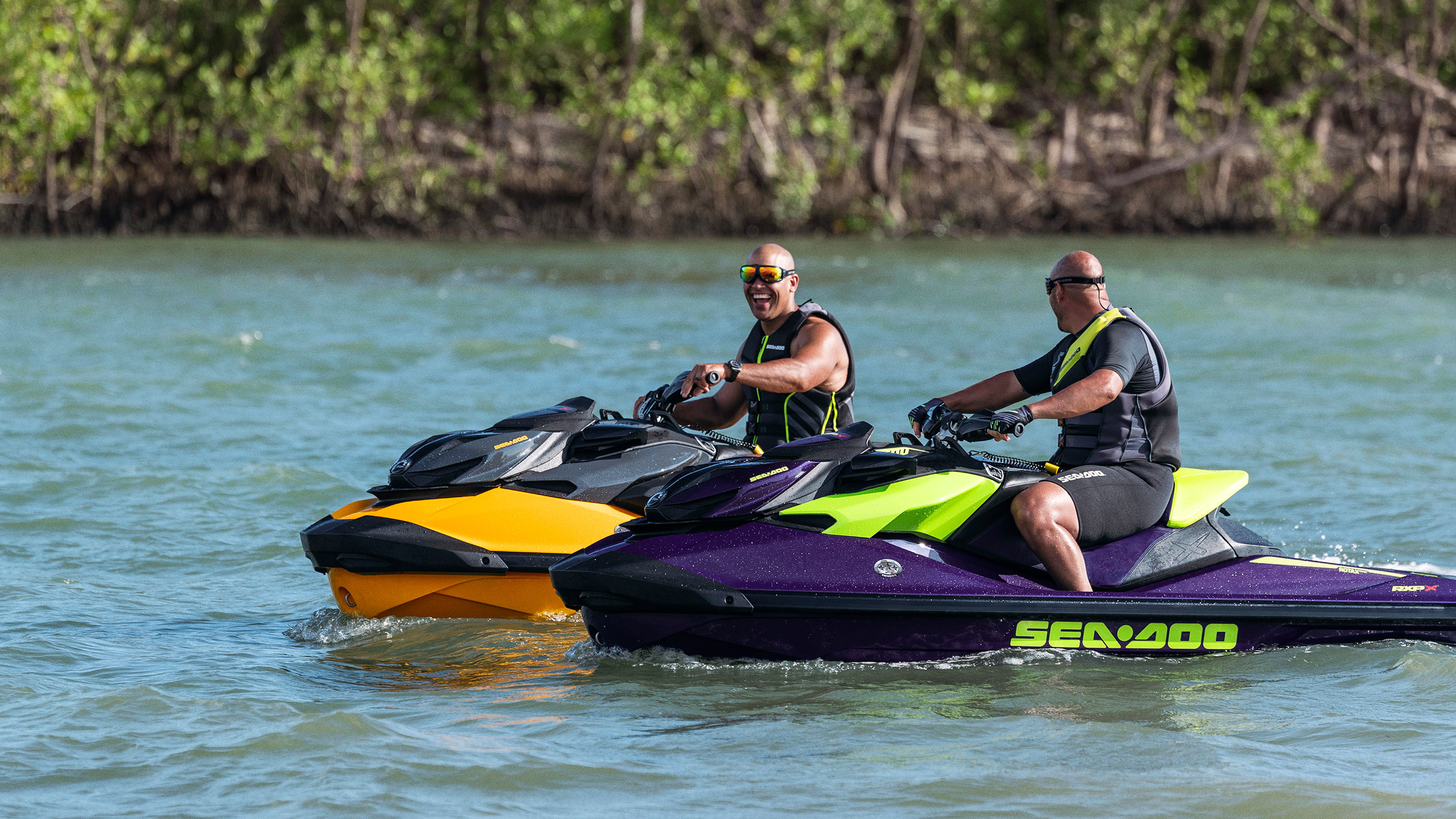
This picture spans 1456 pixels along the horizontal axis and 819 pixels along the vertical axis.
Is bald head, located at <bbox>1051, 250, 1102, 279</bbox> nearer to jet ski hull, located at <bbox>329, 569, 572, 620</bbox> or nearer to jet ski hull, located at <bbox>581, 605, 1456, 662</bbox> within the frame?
jet ski hull, located at <bbox>581, 605, 1456, 662</bbox>

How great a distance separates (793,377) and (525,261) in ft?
54.4

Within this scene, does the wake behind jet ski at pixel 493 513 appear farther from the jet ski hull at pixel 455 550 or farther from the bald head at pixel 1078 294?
the bald head at pixel 1078 294

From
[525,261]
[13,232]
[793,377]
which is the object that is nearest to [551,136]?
[525,261]

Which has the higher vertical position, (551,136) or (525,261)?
(551,136)

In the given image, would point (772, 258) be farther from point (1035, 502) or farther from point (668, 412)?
point (1035, 502)

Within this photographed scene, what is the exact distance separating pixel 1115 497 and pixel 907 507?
64 centimetres

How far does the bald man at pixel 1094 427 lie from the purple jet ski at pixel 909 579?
3.5 inches

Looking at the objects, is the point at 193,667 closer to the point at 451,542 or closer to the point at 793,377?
the point at 451,542

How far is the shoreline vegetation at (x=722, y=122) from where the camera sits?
2459 centimetres

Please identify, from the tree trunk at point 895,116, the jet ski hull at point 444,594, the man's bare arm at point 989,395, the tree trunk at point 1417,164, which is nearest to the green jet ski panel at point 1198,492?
the man's bare arm at point 989,395

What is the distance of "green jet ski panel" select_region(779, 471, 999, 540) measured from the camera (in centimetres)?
486

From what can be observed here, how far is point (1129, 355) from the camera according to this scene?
4.88 m

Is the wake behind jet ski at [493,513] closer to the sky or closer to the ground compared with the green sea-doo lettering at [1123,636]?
closer to the sky

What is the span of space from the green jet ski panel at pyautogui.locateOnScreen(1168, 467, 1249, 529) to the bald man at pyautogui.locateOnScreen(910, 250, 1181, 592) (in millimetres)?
62
